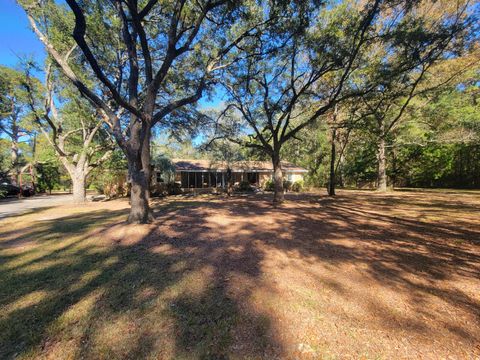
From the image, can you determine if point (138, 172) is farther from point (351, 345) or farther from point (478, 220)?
point (478, 220)

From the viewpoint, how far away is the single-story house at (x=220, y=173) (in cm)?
2252

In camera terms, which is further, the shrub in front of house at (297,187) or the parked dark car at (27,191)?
the shrub in front of house at (297,187)

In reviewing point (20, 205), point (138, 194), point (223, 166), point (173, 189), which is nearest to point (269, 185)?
point (223, 166)

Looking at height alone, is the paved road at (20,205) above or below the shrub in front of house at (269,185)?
below

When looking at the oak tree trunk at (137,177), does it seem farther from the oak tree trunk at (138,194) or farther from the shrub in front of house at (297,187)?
the shrub in front of house at (297,187)

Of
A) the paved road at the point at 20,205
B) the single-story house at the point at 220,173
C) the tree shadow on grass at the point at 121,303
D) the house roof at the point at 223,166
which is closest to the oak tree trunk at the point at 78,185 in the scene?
the paved road at the point at 20,205

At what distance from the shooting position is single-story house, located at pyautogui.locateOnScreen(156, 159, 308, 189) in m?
22.5

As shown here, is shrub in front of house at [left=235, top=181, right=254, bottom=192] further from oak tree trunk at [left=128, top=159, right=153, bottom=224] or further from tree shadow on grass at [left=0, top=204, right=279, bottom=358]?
tree shadow on grass at [left=0, top=204, right=279, bottom=358]

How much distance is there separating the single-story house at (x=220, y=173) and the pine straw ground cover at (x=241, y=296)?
53.4 feet

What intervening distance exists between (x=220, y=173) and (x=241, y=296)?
2123cm

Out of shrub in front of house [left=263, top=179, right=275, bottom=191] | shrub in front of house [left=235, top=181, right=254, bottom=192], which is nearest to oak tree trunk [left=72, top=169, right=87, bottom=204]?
shrub in front of house [left=235, top=181, right=254, bottom=192]

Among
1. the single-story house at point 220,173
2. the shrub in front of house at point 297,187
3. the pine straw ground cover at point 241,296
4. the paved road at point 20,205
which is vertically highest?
the single-story house at point 220,173

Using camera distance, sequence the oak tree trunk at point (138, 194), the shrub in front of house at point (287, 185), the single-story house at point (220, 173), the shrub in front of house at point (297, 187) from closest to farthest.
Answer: the oak tree trunk at point (138, 194)
the single-story house at point (220, 173)
the shrub in front of house at point (287, 185)
the shrub in front of house at point (297, 187)

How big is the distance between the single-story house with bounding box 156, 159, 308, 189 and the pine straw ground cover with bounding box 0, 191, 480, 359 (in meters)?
16.3
